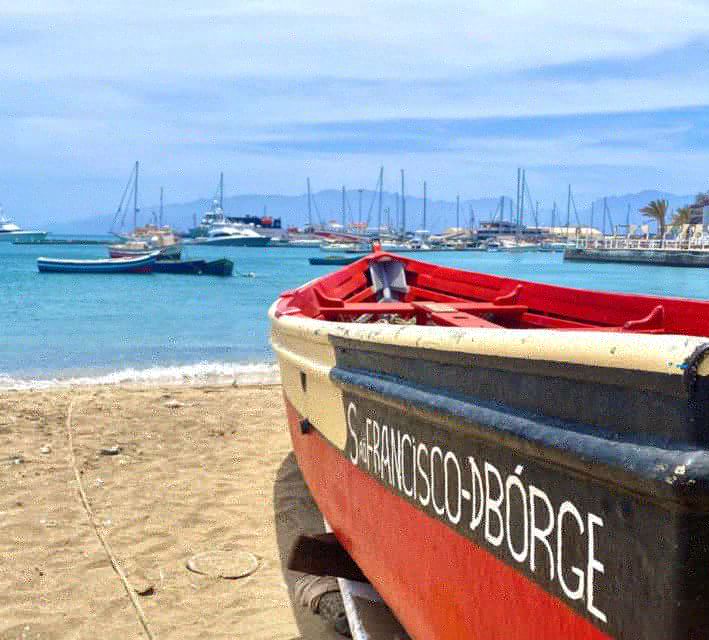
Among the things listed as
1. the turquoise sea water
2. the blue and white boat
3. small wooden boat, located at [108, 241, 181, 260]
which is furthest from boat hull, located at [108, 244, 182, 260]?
the turquoise sea water

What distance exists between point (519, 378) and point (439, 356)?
1.65 feet

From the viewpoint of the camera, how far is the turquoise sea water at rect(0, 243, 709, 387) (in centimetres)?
1580

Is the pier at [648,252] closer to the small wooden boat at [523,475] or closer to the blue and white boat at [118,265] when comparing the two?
the blue and white boat at [118,265]

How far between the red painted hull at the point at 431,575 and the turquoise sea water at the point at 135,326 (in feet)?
33.1

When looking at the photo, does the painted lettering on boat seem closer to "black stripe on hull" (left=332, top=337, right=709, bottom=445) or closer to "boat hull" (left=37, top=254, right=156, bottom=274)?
"black stripe on hull" (left=332, top=337, right=709, bottom=445)

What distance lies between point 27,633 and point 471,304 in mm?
3373

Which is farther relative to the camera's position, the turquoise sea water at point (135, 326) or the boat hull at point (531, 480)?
the turquoise sea water at point (135, 326)

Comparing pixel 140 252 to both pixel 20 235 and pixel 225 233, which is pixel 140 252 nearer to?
pixel 225 233

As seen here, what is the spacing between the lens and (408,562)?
129 inches

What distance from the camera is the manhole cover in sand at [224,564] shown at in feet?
17.0

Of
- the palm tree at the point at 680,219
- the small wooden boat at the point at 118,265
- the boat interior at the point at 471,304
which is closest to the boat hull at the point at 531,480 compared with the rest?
the boat interior at the point at 471,304

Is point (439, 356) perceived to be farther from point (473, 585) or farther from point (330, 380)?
point (330, 380)

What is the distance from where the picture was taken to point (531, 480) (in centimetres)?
228

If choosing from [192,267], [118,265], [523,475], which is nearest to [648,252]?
[192,267]
